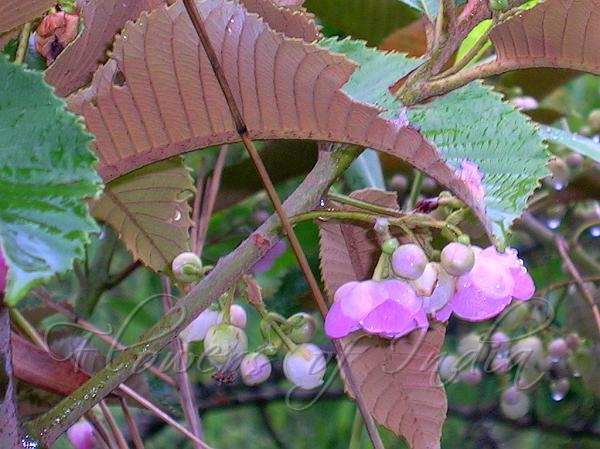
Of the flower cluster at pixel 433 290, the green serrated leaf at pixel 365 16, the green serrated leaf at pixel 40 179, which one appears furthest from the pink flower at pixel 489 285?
A: the green serrated leaf at pixel 365 16

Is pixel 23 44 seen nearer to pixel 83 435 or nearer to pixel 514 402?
pixel 83 435

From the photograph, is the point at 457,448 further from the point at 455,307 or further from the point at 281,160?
the point at 455,307

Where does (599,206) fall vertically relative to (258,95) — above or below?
below

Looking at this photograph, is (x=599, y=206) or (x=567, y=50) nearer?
(x=567, y=50)

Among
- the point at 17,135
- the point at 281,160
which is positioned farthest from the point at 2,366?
the point at 281,160

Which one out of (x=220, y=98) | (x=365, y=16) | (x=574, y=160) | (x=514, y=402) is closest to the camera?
(x=220, y=98)

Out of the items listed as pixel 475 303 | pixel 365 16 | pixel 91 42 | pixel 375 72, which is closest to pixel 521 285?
pixel 475 303

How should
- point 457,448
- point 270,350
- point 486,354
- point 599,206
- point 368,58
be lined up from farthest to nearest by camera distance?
point 457,448 → point 599,206 → point 486,354 → point 270,350 → point 368,58

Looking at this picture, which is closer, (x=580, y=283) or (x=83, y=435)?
(x=83, y=435)
